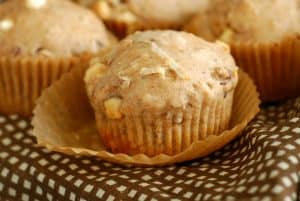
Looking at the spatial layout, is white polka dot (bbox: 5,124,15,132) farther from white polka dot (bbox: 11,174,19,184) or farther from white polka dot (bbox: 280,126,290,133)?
white polka dot (bbox: 280,126,290,133)

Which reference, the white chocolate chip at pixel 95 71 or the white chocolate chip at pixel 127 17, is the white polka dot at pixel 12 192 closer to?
the white chocolate chip at pixel 95 71

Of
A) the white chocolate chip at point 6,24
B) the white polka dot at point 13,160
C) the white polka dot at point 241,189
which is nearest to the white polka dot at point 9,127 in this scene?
the white polka dot at point 13,160

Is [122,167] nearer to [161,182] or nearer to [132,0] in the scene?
[161,182]

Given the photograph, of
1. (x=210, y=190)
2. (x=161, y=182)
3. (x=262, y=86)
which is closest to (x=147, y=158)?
(x=161, y=182)

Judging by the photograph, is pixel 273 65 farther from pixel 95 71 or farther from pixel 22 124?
pixel 22 124

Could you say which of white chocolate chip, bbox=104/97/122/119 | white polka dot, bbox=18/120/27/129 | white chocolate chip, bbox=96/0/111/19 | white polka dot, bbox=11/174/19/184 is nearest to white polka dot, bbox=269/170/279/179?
white chocolate chip, bbox=104/97/122/119

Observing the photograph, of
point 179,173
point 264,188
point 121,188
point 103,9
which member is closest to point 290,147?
point 264,188
